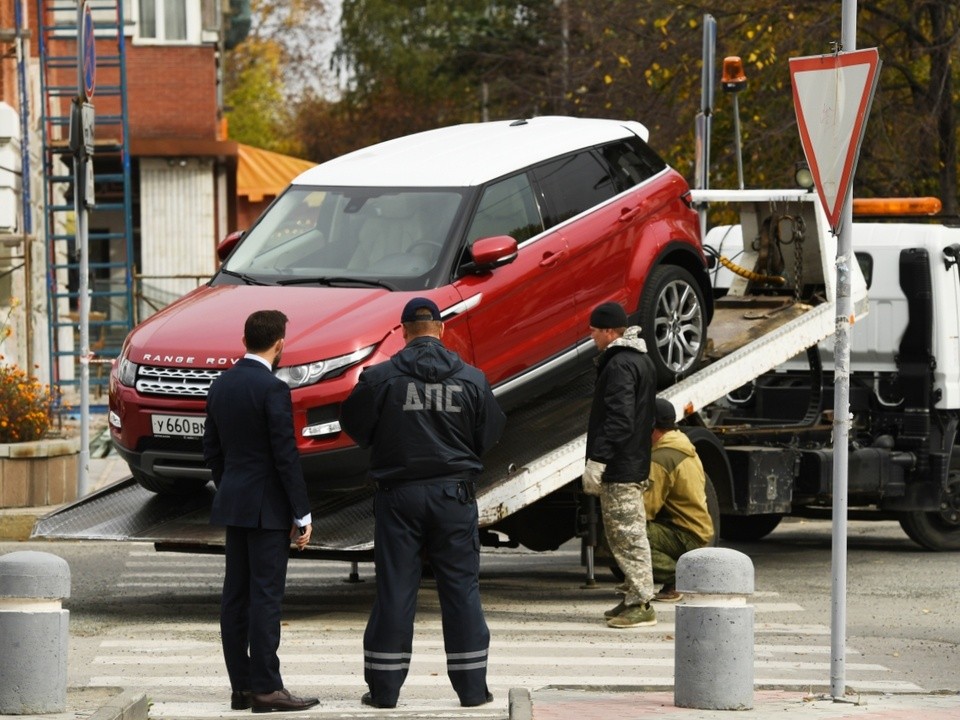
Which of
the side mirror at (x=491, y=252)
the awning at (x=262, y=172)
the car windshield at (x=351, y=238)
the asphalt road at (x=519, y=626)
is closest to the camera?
the asphalt road at (x=519, y=626)

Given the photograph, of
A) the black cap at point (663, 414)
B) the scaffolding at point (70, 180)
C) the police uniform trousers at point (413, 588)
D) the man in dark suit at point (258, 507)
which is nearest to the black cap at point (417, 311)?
the man in dark suit at point (258, 507)

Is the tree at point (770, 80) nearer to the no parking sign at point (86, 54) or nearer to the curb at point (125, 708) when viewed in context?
the no parking sign at point (86, 54)

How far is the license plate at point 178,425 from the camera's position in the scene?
35.4 ft

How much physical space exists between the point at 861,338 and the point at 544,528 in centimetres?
356

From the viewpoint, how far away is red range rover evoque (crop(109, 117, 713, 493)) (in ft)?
35.4

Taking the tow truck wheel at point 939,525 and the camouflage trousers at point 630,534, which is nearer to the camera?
the camouflage trousers at point 630,534

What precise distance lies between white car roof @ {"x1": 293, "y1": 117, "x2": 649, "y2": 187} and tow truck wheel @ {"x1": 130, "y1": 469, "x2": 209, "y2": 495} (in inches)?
85.0

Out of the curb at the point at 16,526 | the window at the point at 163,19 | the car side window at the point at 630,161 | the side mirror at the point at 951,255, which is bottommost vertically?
the curb at the point at 16,526

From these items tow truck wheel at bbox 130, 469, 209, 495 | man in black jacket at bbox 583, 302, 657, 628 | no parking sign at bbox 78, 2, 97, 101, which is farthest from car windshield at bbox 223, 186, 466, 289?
no parking sign at bbox 78, 2, 97, 101

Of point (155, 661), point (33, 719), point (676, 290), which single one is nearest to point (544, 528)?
point (676, 290)

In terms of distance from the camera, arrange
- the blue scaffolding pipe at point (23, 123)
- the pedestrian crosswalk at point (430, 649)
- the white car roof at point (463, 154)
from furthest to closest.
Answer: the blue scaffolding pipe at point (23, 123), the white car roof at point (463, 154), the pedestrian crosswalk at point (430, 649)

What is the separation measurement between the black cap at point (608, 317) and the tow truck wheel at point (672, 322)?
1392 mm

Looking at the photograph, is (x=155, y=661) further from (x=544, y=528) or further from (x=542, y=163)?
(x=542, y=163)

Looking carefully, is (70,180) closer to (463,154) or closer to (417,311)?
(463,154)
